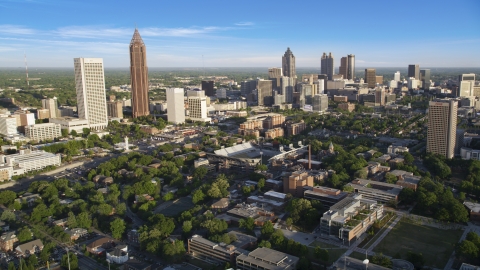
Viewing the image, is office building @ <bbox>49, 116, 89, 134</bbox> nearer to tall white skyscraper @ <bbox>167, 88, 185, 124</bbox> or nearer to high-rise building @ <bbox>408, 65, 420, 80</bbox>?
tall white skyscraper @ <bbox>167, 88, 185, 124</bbox>

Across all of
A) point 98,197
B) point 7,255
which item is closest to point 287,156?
point 98,197

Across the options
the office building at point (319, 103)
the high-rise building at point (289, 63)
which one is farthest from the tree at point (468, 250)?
the high-rise building at point (289, 63)

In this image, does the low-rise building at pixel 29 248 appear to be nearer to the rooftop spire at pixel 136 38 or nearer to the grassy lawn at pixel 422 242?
the grassy lawn at pixel 422 242

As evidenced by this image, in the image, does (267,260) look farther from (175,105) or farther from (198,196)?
(175,105)

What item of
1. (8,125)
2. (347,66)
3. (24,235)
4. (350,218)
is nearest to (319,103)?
(8,125)

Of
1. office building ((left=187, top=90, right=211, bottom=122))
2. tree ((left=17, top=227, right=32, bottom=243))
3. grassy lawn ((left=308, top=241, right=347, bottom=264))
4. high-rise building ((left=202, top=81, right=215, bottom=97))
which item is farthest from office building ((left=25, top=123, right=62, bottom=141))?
high-rise building ((left=202, top=81, right=215, bottom=97))
